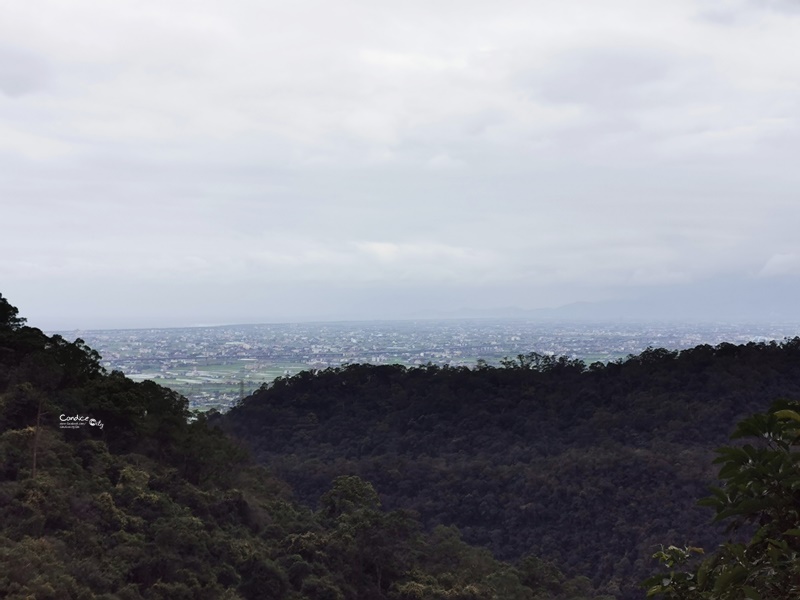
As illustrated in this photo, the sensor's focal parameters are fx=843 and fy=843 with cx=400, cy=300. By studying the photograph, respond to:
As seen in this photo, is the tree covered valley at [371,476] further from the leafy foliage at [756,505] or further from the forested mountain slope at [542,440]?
the leafy foliage at [756,505]

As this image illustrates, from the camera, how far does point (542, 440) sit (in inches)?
1502

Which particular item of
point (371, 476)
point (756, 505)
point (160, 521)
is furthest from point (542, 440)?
point (756, 505)

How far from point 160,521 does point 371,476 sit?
58.3 feet

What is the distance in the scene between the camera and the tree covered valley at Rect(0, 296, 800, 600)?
17.7 metres

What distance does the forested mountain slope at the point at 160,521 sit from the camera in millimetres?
16406

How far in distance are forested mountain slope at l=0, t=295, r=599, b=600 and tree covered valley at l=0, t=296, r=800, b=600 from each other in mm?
53

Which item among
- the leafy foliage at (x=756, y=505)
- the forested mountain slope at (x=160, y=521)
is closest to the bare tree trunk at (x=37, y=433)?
the forested mountain slope at (x=160, y=521)

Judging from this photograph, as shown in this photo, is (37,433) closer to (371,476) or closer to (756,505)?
(756,505)

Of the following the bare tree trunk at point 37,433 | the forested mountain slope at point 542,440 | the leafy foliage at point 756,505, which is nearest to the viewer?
the leafy foliage at point 756,505

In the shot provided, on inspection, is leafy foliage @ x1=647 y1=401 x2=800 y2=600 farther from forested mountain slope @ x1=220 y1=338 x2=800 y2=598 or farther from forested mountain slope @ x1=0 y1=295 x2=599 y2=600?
forested mountain slope @ x1=220 y1=338 x2=800 y2=598

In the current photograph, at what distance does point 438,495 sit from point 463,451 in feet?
15.4

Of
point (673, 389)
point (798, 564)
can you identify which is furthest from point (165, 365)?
point (798, 564)

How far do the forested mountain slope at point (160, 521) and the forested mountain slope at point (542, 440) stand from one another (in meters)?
5.54

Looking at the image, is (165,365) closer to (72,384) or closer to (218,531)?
(72,384)
